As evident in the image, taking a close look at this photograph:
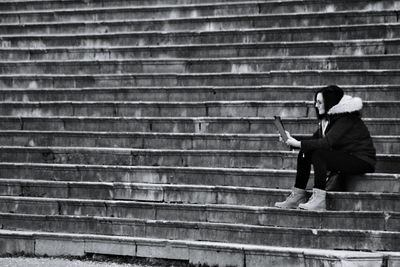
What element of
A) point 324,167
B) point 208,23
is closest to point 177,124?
point 208,23

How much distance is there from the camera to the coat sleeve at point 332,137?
8.20 m

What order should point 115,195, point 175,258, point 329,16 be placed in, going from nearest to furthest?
point 175,258
point 115,195
point 329,16

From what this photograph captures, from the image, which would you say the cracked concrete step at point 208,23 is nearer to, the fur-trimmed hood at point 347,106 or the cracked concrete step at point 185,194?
the fur-trimmed hood at point 347,106

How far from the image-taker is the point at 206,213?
8789 mm

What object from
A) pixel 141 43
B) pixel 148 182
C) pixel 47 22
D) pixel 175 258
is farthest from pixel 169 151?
pixel 47 22

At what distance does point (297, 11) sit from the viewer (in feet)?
38.7

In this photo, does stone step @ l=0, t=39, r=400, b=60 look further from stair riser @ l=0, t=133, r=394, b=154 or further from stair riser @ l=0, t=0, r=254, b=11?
stair riser @ l=0, t=133, r=394, b=154

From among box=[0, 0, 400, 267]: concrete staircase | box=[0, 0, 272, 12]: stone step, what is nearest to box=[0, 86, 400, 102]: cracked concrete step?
box=[0, 0, 400, 267]: concrete staircase

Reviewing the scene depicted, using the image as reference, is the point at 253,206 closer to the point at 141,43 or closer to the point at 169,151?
the point at 169,151

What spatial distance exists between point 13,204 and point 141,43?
351 centimetres

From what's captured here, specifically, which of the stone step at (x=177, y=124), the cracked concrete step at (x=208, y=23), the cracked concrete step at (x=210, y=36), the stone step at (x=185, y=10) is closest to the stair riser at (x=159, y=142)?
the stone step at (x=177, y=124)

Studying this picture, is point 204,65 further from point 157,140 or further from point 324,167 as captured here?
point 324,167

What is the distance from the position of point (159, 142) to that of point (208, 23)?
263 cm

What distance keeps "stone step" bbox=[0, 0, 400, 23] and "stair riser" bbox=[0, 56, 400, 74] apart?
1205mm
